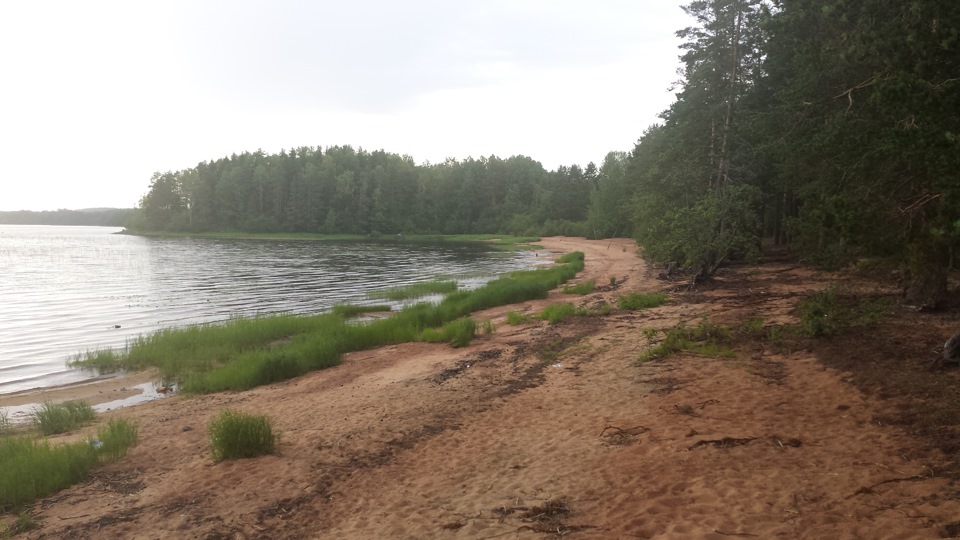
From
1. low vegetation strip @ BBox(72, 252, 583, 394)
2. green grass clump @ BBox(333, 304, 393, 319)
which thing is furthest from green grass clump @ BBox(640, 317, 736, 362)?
green grass clump @ BBox(333, 304, 393, 319)

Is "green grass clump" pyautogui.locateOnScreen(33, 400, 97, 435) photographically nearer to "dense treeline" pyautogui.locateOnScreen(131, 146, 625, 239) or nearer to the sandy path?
the sandy path

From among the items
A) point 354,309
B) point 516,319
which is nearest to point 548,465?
point 516,319

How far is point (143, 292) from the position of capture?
29.8 meters

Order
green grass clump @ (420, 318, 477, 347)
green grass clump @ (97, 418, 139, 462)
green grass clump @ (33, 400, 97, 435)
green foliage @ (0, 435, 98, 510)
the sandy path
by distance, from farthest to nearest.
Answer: green grass clump @ (420, 318, 477, 347) → green grass clump @ (33, 400, 97, 435) → green grass clump @ (97, 418, 139, 462) → green foliage @ (0, 435, 98, 510) → the sandy path

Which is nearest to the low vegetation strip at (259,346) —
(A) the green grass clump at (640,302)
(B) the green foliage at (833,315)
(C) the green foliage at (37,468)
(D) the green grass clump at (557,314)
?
(D) the green grass clump at (557,314)

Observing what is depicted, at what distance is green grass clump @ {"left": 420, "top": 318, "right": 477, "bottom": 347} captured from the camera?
15.8 metres

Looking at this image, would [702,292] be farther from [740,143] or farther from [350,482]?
[350,482]

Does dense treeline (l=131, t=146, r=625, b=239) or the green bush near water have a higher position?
dense treeline (l=131, t=146, r=625, b=239)

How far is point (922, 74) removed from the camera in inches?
271

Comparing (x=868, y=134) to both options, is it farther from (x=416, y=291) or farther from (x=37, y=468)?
(x=416, y=291)

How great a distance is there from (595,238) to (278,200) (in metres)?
66.3

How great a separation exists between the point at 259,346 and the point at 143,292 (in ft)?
55.7

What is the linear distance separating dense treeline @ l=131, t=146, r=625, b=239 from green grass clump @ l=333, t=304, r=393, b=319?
82.6 metres

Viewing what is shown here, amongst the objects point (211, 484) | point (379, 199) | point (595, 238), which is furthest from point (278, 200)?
point (211, 484)
